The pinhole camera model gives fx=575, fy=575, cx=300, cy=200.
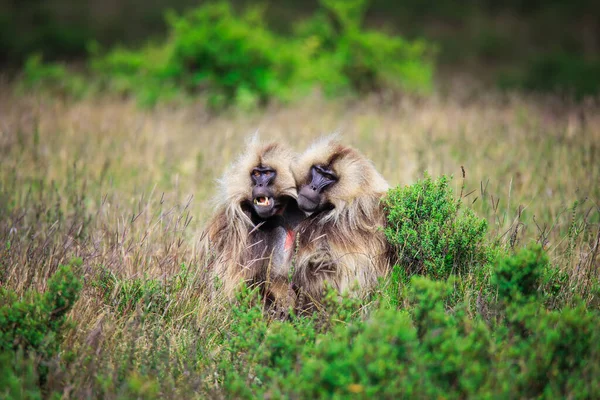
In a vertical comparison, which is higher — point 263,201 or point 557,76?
point 557,76

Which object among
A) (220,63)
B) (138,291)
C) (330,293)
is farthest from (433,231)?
(220,63)

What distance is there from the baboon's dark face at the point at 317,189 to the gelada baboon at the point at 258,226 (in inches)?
6.8

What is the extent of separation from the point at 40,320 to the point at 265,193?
160 cm

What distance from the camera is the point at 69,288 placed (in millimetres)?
3234

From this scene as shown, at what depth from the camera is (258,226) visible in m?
3.98

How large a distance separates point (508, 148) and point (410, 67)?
13.8 ft

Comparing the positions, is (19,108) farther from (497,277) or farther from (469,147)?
(497,277)

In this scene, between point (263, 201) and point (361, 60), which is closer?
point (263, 201)

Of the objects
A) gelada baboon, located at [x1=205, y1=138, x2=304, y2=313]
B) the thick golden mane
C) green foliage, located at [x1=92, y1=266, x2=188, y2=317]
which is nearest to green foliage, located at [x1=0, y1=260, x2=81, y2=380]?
green foliage, located at [x1=92, y1=266, x2=188, y2=317]

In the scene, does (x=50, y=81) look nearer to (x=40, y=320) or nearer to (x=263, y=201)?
(x=263, y=201)

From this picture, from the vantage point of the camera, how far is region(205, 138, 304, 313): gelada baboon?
13.3 ft

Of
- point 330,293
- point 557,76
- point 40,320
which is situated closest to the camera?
point 40,320

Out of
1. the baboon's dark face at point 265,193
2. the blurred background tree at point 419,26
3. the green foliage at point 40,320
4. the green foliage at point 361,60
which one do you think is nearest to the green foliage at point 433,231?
the baboon's dark face at point 265,193

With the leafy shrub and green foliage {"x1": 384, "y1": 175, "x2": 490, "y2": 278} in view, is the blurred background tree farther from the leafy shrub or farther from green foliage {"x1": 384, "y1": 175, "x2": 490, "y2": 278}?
green foliage {"x1": 384, "y1": 175, "x2": 490, "y2": 278}
